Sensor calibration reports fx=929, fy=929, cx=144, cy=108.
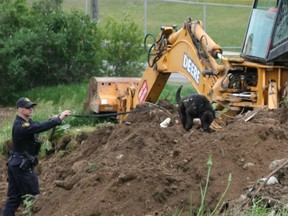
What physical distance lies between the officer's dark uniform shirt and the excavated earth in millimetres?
Result: 630

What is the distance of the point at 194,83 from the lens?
14117 mm

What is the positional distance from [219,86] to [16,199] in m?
3.32

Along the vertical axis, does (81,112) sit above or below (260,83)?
below

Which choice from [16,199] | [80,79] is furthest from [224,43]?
[16,199]

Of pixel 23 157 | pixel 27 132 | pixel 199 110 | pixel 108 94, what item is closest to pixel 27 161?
pixel 23 157

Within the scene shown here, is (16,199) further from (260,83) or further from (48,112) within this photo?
(48,112)

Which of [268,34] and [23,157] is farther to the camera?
[268,34]

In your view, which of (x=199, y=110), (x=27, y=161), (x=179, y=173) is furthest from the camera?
(x=27, y=161)

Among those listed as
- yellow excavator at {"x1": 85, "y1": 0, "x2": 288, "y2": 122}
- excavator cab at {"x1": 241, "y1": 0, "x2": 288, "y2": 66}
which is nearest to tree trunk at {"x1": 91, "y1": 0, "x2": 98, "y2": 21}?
yellow excavator at {"x1": 85, "y1": 0, "x2": 288, "y2": 122}

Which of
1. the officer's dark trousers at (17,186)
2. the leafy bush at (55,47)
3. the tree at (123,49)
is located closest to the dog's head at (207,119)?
the officer's dark trousers at (17,186)

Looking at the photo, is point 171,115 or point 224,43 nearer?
point 171,115

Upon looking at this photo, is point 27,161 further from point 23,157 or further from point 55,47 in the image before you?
point 55,47

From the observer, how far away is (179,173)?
10.3 meters

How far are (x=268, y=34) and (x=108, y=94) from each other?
17.3 ft
